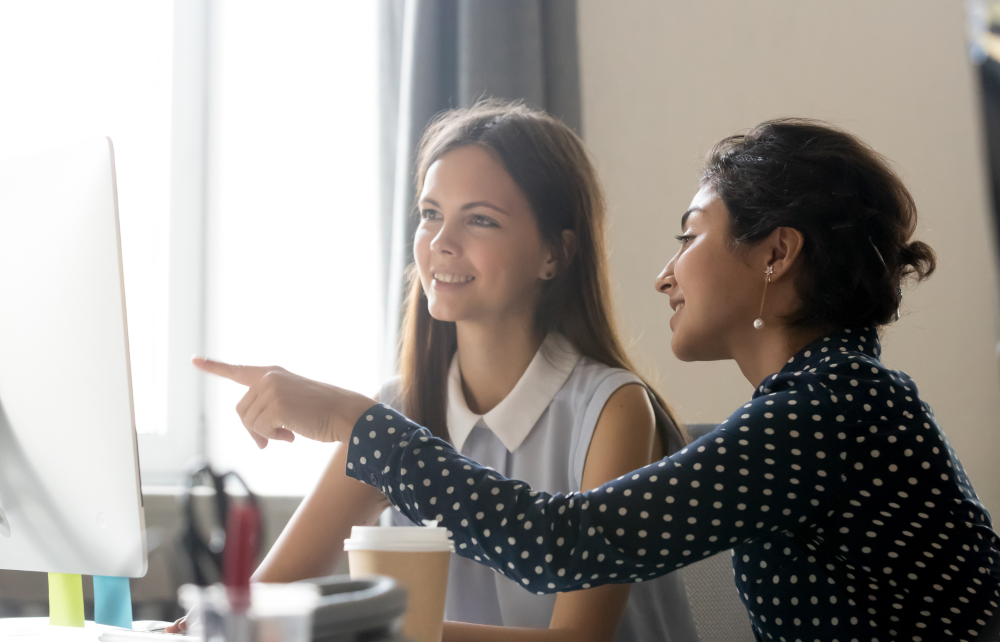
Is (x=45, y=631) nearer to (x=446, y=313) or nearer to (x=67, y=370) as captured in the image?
(x=67, y=370)

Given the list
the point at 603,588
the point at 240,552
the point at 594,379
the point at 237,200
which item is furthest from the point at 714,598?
the point at 237,200

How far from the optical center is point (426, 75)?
1795 mm

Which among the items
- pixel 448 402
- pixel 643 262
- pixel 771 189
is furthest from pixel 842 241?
pixel 643 262

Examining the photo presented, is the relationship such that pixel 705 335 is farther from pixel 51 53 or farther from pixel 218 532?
pixel 51 53

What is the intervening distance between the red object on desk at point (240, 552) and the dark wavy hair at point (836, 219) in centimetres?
73

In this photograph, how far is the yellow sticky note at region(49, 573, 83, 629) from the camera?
2.66 feet

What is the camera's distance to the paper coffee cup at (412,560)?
21.7 inches

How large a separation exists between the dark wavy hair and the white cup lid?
0.55m

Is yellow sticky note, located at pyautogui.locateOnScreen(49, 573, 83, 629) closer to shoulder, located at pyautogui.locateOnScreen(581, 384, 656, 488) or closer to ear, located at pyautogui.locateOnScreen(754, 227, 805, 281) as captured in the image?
shoulder, located at pyautogui.locateOnScreen(581, 384, 656, 488)

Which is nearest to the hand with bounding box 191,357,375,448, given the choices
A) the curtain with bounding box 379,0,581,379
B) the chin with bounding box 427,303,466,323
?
the chin with bounding box 427,303,466,323

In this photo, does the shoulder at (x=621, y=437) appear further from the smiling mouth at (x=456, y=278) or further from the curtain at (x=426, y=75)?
the curtain at (x=426, y=75)

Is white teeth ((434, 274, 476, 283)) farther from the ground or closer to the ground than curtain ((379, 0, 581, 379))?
closer to the ground

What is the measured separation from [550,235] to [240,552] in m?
1.00

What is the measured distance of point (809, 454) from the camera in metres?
0.73
